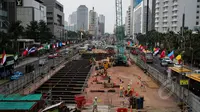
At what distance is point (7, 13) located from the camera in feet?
280

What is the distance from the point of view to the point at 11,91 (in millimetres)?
25078

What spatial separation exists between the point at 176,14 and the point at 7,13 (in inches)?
2973

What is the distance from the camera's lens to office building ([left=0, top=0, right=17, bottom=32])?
3125 inches

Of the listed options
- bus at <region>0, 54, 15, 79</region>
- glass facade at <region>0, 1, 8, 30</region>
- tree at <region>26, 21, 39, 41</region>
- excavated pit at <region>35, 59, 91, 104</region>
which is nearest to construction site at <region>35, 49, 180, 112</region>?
excavated pit at <region>35, 59, 91, 104</region>

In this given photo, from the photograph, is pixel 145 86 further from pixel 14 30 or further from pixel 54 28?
pixel 54 28

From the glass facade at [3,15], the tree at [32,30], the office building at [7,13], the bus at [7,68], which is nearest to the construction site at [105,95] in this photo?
the bus at [7,68]

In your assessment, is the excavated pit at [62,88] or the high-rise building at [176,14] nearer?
the excavated pit at [62,88]

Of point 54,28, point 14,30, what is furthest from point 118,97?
point 54,28

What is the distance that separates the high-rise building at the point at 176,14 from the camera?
9738cm

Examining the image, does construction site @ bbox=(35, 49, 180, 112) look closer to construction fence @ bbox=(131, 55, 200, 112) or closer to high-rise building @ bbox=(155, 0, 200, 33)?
construction fence @ bbox=(131, 55, 200, 112)

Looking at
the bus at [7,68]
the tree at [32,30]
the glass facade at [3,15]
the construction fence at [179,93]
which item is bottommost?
the construction fence at [179,93]

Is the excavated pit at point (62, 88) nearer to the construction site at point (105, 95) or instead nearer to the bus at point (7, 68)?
the construction site at point (105, 95)

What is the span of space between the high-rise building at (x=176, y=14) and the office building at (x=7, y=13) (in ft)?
219

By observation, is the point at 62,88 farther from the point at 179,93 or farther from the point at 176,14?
the point at 176,14
